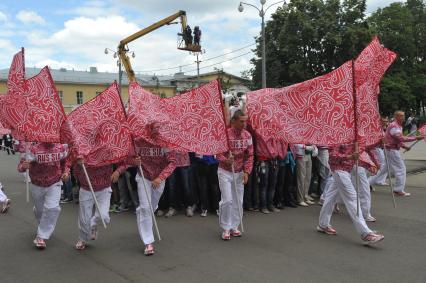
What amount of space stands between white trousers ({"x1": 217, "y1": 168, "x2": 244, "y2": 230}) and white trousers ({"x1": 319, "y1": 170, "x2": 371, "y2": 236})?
1328 millimetres

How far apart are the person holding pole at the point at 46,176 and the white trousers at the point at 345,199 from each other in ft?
12.6

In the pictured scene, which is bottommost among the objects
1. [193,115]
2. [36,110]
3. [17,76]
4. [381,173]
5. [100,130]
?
[381,173]

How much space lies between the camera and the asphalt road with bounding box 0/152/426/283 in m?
5.25

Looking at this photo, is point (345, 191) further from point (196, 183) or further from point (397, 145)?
point (397, 145)

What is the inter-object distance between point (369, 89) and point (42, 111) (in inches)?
183

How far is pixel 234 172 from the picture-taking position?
686cm

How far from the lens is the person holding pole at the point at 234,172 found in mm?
6837

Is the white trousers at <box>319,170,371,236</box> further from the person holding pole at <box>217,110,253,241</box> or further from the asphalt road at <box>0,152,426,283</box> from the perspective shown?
the person holding pole at <box>217,110,253,241</box>

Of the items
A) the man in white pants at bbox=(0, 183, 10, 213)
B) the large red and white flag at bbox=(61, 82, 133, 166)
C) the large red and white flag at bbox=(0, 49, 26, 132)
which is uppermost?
the large red and white flag at bbox=(0, 49, 26, 132)

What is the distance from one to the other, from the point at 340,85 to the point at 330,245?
Answer: 221 cm

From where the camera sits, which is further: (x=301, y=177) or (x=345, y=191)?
(x=301, y=177)

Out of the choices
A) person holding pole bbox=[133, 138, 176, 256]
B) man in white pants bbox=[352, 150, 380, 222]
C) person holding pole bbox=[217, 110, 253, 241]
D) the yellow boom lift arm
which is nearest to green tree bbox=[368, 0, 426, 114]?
the yellow boom lift arm

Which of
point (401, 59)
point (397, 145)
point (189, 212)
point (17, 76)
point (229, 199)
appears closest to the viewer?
point (17, 76)

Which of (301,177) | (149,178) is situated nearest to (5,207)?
(149,178)
